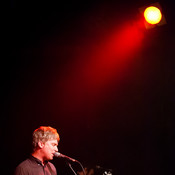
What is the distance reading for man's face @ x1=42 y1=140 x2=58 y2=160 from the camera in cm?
353

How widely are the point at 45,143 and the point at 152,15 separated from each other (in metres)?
2.22

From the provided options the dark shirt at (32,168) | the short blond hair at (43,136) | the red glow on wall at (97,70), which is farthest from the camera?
the red glow on wall at (97,70)

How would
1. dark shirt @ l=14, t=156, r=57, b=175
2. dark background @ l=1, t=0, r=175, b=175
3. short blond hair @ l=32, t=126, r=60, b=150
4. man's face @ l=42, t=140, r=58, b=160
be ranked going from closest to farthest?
dark shirt @ l=14, t=156, r=57, b=175, man's face @ l=42, t=140, r=58, b=160, short blond hair @ l=32, t=126, r=60, b=150, dark background @ l=1, t=0, r=175, b=175

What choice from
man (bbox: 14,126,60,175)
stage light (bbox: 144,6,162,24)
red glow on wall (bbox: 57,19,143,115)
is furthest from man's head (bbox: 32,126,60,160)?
stage light (bbox: 144,6,162,24)

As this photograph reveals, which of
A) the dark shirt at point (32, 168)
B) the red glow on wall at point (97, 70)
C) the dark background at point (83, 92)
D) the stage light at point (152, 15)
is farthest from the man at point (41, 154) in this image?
the stage light at point (152, 15)

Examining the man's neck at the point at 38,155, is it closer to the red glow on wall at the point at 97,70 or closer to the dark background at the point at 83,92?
the dark background at the point at 83,92

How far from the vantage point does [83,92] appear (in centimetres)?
479

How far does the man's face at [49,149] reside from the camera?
11.6 ft

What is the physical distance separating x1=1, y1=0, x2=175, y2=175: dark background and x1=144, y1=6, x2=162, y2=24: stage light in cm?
17

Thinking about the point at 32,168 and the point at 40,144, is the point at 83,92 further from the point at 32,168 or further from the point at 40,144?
the point at 32,168

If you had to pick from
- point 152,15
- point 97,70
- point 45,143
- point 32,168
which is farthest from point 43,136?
point 152,15

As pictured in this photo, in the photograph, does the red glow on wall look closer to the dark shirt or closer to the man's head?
the man's head

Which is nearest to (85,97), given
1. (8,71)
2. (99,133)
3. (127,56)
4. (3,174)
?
(99,133)

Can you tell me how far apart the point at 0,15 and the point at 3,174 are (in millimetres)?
2341
